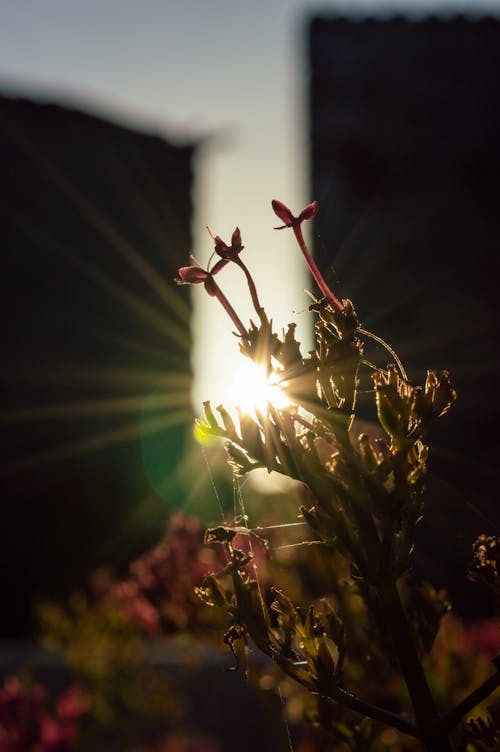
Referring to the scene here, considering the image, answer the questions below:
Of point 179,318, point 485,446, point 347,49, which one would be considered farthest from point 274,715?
point 179,318

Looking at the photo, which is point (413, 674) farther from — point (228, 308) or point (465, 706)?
point (228, 308)

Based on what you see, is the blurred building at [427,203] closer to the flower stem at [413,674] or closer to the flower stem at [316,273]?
the flower stem at [316,273]

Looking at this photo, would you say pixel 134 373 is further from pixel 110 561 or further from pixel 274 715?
pixel 274 715

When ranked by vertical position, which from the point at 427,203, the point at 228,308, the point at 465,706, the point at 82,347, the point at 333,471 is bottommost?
the point at 465,706

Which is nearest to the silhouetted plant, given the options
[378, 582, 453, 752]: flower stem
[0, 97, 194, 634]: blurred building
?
[378, 582, 453, 752]: flower stem

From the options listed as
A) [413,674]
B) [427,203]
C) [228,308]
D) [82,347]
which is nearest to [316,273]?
[228,308]

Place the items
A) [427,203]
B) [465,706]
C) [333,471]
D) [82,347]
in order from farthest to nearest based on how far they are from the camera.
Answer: [82,347] → [427,203] → [333,471] → [465,706]
